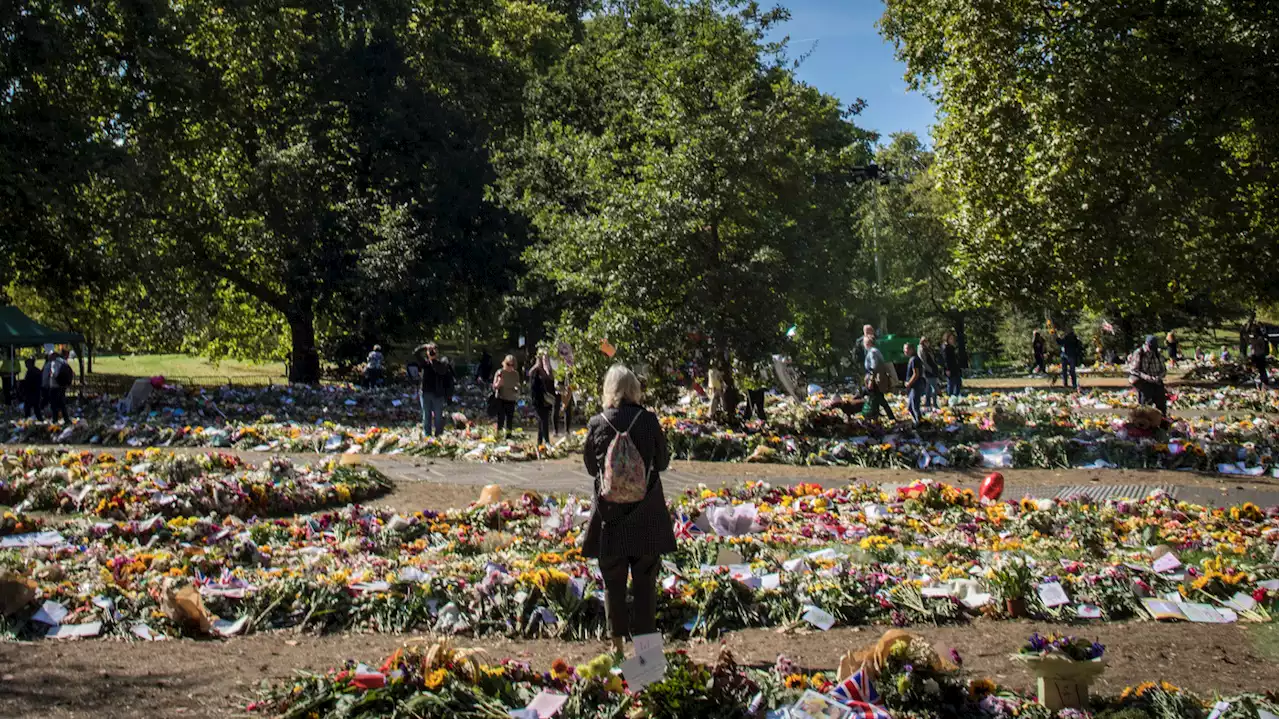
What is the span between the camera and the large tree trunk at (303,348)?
35.4 metres

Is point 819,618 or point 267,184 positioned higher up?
point 267,184

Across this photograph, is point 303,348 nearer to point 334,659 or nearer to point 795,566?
point 795,566

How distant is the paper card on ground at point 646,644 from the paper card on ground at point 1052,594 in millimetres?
3504

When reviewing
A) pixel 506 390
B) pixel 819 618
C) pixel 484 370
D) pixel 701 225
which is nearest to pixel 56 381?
pixel 506 390

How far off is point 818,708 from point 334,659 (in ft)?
10.2

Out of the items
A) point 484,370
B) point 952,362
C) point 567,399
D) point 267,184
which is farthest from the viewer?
point 484,370

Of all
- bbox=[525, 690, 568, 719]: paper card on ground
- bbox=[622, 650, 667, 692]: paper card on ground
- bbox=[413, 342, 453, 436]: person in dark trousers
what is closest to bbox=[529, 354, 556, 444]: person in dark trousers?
bbox=[413, 342, 453, 436]: person in dark trousers

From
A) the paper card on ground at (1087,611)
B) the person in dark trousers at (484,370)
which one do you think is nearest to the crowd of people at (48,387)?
the person in dark trousers at (484,370)

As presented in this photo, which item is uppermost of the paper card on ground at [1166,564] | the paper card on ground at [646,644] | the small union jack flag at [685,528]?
the paper card on ground at [646,644]

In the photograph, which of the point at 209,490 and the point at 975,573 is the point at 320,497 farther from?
the point at 975,573

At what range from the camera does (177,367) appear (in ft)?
199

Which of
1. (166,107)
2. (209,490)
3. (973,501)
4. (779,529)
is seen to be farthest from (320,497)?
(166,107)

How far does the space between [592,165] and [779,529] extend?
37.1ft

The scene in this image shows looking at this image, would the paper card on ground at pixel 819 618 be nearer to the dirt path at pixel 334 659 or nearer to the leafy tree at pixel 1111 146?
the dirt path at pixel 334 659
